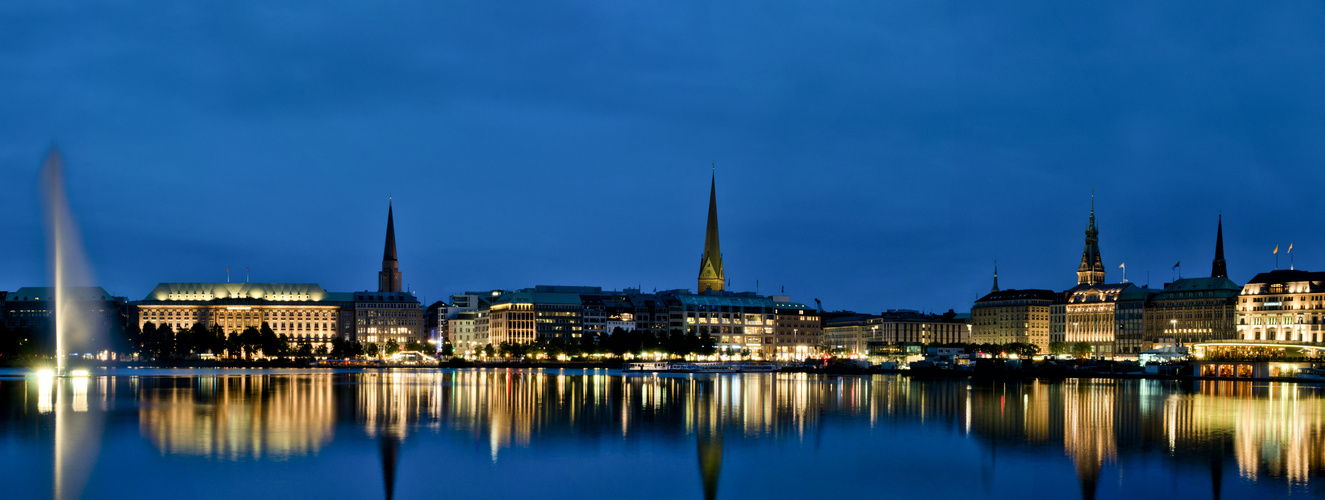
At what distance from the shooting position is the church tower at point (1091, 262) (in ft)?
636

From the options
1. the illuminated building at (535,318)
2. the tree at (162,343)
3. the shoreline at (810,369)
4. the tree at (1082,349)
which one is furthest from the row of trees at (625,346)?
the tree at (1082,349)

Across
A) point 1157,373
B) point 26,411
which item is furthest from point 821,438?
point 1157,373

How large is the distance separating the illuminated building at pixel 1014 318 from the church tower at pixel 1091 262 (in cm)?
745

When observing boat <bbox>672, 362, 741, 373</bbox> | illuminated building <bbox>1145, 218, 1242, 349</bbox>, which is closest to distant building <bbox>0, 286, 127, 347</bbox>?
boat <bbox>672, 362, 741, 373</bbox>

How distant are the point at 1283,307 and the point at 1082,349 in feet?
119

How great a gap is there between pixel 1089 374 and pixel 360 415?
295 ft

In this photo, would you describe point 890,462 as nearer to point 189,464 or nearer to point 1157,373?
point 189,464

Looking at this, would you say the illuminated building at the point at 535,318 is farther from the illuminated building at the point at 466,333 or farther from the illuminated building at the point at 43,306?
the illuminated building at the point at 43,306

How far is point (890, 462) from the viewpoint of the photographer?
107 feet

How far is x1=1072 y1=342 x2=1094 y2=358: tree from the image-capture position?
16962cm

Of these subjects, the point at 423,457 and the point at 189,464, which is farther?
the point at 423,457

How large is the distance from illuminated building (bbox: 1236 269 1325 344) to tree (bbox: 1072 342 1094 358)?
28.6 meters

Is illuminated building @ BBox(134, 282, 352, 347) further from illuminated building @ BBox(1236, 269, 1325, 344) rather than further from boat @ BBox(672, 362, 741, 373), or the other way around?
illuminated building @ BBox(1236, 269, 1325, 344)

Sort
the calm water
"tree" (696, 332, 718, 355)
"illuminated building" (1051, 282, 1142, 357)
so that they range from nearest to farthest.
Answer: the calm water
"tree" (696, 332, 718, 355)
"illuminated building" (1051, 282, 1142, 357)
